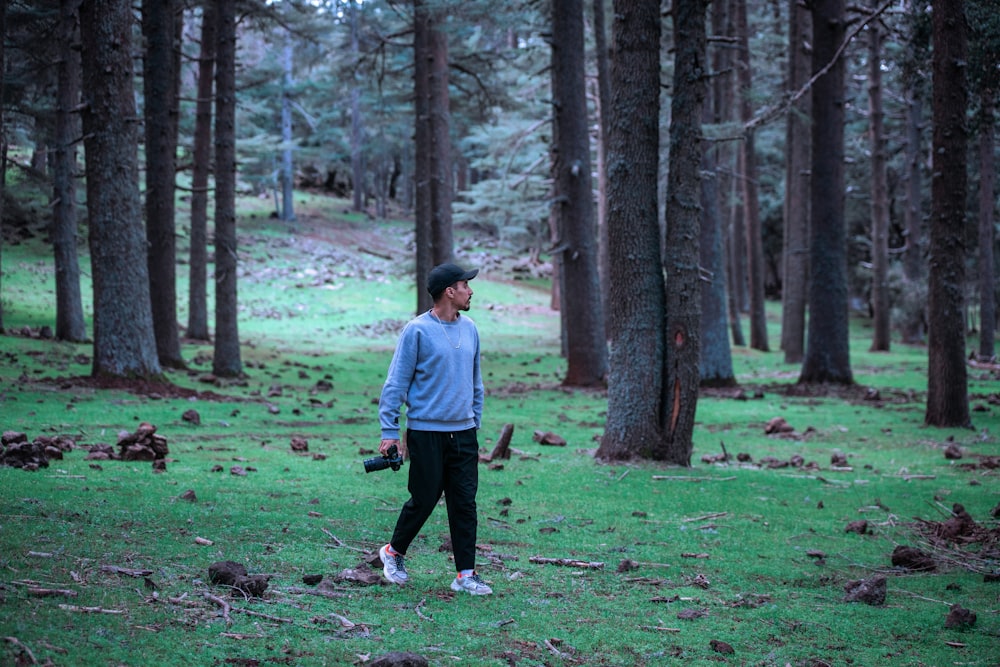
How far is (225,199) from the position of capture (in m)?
19.2

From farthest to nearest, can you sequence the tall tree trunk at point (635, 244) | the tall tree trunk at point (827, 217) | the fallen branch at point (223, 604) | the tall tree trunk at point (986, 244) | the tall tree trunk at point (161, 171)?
the tall tree trunk at point (986, 244)
the tall tree trunk at point (827, 217)
the tall tree trunk at point (161, 171)
the tall tree trunk at point (635, 244)
the fallen branch at point (223, 604)

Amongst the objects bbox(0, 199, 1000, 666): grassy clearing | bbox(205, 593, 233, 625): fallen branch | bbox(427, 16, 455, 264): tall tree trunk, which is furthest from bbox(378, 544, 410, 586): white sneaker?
bbox(427, 16, 455, 264): tall tree trunk

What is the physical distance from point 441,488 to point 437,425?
0.41 meters

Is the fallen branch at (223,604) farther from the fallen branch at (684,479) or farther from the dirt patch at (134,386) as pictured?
the dirt patch at (134,386)

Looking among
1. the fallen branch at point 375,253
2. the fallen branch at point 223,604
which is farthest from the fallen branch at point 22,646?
the fallen branch at point 375,253

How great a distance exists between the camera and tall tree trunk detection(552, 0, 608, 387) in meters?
19.7

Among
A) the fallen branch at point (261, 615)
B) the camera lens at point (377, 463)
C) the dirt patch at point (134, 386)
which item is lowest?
the fallen branch at point (261, 615)

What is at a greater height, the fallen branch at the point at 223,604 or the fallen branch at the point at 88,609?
the fallen branch at the point at 88,609

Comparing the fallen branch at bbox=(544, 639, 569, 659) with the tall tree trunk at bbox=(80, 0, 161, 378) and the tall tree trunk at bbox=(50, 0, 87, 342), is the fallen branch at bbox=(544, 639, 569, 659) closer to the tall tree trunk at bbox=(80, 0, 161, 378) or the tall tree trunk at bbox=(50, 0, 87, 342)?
the tall tree trunk at bbox=(80, 0, 161, 378)

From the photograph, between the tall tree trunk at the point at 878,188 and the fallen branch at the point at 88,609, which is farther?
the tall tree trunk at the point at 878,188

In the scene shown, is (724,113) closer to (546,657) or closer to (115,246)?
(115,246)

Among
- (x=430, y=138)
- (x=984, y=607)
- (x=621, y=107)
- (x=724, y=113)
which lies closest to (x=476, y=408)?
(x=984, y=607)

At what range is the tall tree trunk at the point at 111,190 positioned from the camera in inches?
580

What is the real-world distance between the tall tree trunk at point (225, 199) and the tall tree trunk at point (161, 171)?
3.18 feet
